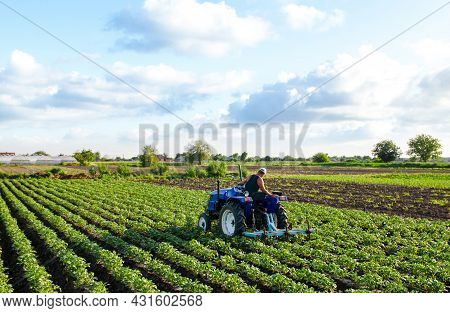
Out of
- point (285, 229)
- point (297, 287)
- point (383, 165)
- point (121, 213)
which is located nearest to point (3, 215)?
point (121, 213)

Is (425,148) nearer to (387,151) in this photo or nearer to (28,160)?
(387,151)

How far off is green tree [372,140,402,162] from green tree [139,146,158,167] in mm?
53772

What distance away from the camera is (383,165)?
72688 millimetres

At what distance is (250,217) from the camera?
1166 centimetres

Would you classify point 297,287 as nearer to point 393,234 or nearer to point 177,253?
point 177,253

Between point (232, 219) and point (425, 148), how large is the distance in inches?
3928

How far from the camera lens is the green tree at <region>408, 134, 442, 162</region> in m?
99.9

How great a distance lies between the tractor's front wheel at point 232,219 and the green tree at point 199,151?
4443 centimetres

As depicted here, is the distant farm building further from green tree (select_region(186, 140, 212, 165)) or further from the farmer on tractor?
the farmer on tractor

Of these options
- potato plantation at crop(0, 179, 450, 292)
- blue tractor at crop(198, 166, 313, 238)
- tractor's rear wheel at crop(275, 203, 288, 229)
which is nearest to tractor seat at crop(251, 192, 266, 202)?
blue tractor at crop(198, 166, 313, 238)

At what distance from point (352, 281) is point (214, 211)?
5.21 metres

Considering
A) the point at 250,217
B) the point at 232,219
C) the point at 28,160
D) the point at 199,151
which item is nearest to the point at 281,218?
the point at 250,217

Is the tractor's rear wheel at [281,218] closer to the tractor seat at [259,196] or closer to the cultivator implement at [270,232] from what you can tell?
the cultivator implement at [270,232]

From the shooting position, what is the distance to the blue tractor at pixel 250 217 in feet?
37.3
